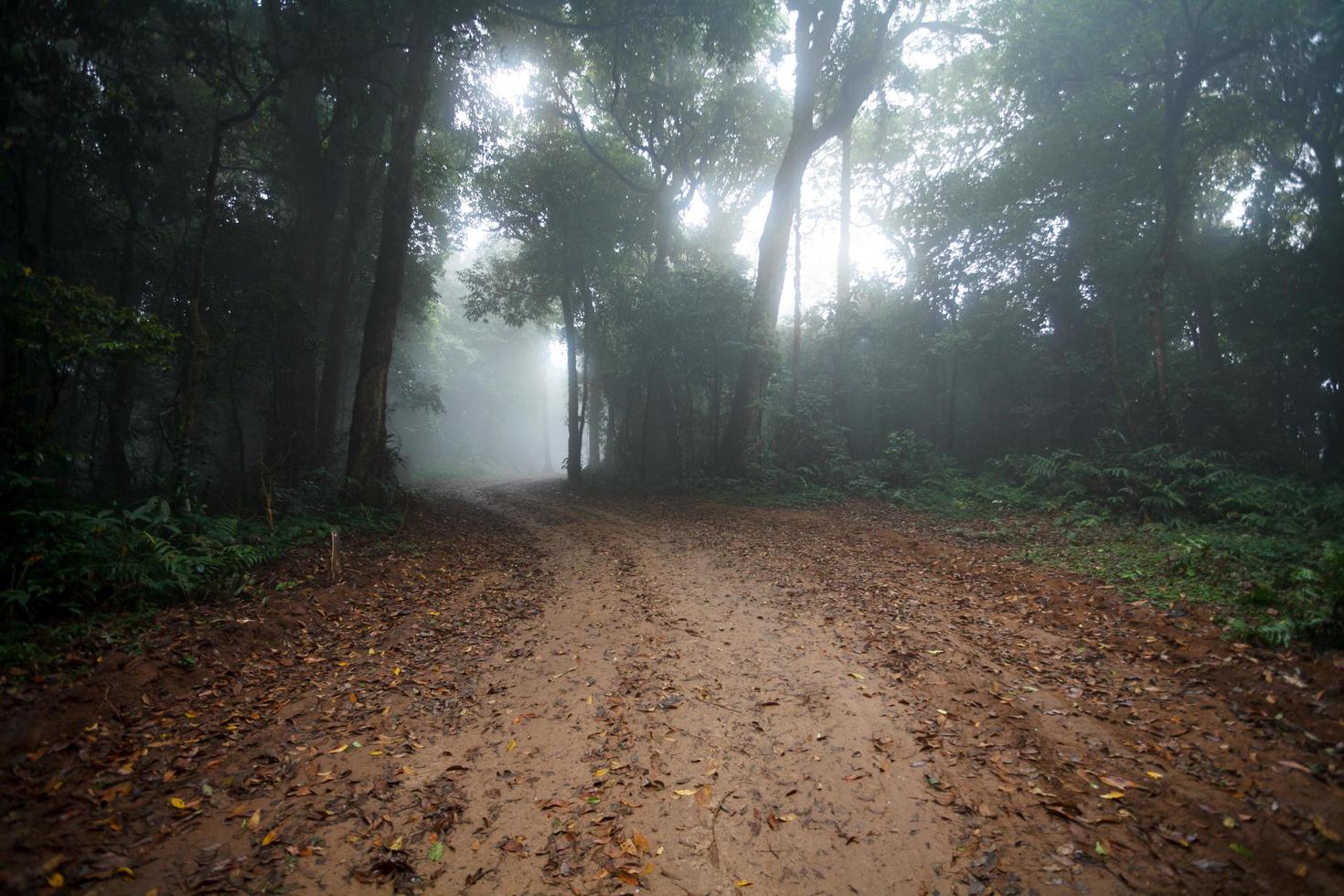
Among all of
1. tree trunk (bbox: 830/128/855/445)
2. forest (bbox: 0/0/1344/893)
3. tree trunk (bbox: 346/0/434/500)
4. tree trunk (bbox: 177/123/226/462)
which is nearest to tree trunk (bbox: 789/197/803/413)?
forest (bbox: 0/0/1344/893)

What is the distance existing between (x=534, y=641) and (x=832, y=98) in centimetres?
2021

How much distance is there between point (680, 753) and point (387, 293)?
11.0 metres

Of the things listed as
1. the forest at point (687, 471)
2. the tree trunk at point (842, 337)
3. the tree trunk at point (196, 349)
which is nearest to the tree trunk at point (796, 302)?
the forest at point (687, 471)

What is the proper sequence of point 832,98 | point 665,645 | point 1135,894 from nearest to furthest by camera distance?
point 1135,894 < point 665,645 < point 832,98

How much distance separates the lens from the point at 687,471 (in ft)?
60.0

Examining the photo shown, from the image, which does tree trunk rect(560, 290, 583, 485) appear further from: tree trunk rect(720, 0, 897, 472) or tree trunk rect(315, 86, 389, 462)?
tree trunk rect(315, 86, 389, 462)

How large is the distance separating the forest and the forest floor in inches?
1.3

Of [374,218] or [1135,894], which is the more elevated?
[374,218]

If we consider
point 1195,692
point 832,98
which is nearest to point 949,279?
point 832,98

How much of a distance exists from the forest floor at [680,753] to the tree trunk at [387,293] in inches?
192

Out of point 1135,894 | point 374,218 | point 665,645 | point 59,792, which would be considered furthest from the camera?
point 374,218

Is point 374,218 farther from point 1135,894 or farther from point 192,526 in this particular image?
point 1135,894

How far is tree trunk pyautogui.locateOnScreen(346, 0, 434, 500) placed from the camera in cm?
1096

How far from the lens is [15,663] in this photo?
3928mm
